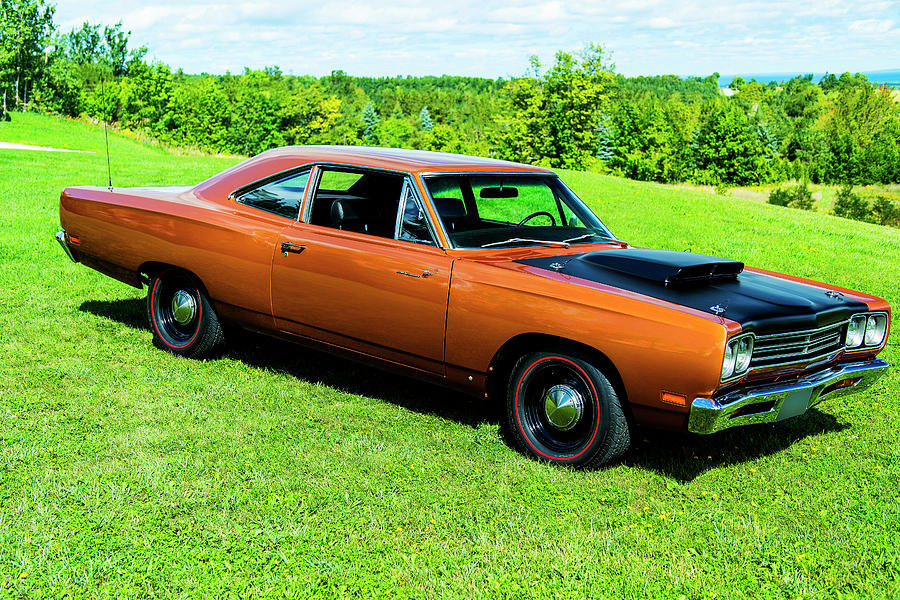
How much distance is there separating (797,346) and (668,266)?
81 cm

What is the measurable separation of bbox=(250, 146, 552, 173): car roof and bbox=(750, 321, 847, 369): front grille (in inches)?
88.0

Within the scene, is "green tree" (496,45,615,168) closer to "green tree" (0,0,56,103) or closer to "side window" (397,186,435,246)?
"green tree" (0,0,56,103)

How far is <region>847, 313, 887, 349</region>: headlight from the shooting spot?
4.64 metres

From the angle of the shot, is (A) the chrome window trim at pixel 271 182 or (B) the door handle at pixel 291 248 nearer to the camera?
(B) the door handle at pixel 291 248

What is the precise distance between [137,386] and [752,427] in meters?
4.26

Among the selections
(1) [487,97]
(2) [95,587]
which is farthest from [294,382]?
(1) [487,97]

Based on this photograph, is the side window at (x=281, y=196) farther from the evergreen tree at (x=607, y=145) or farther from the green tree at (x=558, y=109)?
the evergreen tree at (x=607, y=145)

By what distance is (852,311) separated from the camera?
4.49 m

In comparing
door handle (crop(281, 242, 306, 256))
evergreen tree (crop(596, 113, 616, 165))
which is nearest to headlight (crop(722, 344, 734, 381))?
door handle (crop(281, 242, 306, 256))

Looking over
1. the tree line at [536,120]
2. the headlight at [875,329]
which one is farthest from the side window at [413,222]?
the tree line at [536,120]

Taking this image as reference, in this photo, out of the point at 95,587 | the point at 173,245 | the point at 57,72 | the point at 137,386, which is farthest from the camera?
the point at 57,72

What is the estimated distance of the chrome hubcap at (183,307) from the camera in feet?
19.5

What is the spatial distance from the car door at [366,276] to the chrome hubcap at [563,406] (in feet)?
2.39

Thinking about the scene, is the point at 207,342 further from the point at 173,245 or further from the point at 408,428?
the point at 408,428
